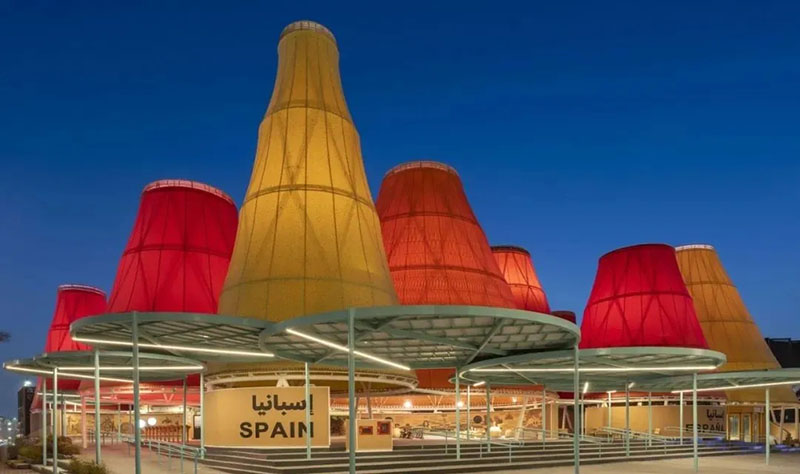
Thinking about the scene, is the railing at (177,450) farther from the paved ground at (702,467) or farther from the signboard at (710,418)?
the signboard at (710,418)

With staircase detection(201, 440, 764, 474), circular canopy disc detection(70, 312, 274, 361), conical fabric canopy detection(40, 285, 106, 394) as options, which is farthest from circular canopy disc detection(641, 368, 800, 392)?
conical fabric canopy detection(40, 285, 106, 394)

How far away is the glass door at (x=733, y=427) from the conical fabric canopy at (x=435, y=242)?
22.7 meters

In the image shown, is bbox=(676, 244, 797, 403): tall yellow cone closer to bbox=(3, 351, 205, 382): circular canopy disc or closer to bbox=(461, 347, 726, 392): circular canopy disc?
bbox=(461, 347, 726, 392): circular canopy disc

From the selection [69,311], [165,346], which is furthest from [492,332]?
[69,311]

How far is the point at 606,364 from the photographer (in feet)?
77.5

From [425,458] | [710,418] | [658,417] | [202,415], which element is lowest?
[710,418]

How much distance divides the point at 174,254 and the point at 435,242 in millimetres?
13923

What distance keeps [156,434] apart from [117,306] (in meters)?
13.6

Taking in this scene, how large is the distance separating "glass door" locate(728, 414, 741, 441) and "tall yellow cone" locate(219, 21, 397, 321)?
33.9 metres

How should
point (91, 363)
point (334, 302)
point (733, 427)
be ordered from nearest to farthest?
point (91, 363)
point (334, 302)
point (733, 427)

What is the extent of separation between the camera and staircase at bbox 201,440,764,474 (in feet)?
71.1

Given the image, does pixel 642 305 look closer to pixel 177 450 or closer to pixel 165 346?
pixel 177 450

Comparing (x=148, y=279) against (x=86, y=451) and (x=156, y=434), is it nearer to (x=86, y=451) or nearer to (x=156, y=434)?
(x=86, y=451)

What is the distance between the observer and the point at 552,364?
23766 millimetres
